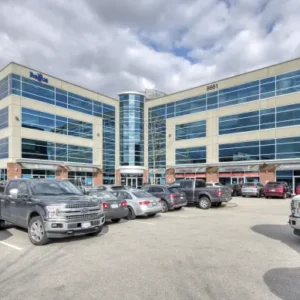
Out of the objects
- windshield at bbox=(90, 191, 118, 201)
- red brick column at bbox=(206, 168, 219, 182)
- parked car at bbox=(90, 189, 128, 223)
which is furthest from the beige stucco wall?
parked car at bbox=(90, 189, 128, 223)

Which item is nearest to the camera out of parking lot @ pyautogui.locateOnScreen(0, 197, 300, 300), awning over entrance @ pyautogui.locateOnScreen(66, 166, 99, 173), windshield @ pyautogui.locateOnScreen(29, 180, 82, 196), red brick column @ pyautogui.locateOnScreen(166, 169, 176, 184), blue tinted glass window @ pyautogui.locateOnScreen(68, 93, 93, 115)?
parking lot @ pyautogui.locateOnScreen(0, 197, 300, 300)

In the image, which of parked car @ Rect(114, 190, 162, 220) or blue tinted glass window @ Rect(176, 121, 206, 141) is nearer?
parked car @ Rect(114, 190, 162, 220)

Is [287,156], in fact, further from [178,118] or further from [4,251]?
[4,251]

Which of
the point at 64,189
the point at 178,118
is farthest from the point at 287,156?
the point at 64,189

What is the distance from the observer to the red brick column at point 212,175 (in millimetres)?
41406

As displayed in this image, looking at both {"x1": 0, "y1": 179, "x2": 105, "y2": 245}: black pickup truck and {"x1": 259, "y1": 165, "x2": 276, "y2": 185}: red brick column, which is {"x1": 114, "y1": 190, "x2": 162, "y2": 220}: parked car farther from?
{"x1": 259, "y1": 165, "x2": 276, "y2": 185}: red brick column

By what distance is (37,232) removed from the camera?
26.3 ft

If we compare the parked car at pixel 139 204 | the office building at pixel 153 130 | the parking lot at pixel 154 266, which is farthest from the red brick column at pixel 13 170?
the parking lot at pixel 154 266

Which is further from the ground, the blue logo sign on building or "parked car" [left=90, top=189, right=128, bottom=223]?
the blue logo sign on building

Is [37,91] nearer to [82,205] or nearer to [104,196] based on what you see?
[104,196]

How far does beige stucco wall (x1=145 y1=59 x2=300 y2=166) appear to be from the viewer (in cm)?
3619

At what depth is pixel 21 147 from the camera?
37.3 m

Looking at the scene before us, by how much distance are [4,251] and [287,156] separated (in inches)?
1383

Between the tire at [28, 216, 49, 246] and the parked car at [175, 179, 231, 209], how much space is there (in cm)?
1193
